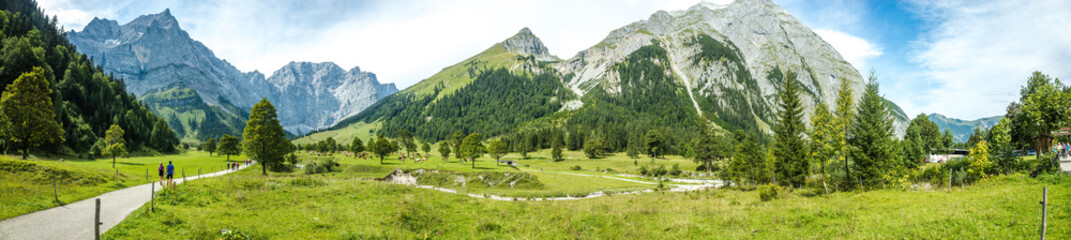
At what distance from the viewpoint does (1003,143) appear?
115 ft

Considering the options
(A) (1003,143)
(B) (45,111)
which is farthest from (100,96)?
(A) (1003,143)

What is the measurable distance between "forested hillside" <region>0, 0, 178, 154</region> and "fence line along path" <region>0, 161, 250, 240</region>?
202 ft

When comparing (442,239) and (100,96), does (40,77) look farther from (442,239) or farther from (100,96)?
(100,96)

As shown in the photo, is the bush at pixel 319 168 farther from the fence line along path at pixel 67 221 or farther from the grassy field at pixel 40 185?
the fence line along path at pixel 67 221

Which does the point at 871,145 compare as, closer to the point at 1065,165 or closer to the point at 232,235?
the point at 1065,165

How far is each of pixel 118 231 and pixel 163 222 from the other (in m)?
1.97

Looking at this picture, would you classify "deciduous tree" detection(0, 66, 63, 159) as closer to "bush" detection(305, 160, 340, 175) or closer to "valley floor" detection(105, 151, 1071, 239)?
"bush" detection(305, 160, 340, 175)

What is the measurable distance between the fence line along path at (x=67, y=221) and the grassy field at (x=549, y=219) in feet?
3.54

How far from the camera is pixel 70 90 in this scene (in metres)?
82.2

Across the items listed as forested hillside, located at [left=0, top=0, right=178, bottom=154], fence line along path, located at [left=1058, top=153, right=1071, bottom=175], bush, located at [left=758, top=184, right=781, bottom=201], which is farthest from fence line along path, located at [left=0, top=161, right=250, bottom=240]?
forested hillside, located at [left=0, top=0, right=178, bottom=154]

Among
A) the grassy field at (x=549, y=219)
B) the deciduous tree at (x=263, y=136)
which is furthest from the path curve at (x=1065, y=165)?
the deciduous tree at (x=263, y=136)

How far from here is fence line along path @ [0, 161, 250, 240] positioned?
13.9m

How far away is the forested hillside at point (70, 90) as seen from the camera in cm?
6731

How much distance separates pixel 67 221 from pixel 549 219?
22.2 metres
